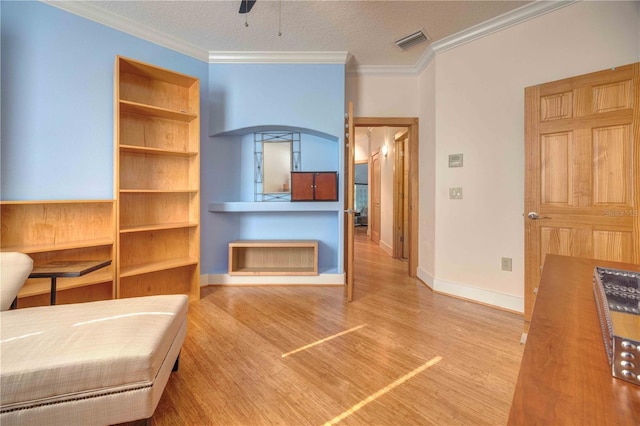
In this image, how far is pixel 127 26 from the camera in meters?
2.44

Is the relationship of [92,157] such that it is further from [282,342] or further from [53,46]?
[282,342]

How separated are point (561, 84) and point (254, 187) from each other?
10.0 ft

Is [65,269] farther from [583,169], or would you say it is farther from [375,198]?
[375,198]

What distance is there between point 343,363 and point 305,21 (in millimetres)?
2891

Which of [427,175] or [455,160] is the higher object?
[455,160]

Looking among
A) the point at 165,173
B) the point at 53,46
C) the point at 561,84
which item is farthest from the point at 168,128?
the point at 561,84

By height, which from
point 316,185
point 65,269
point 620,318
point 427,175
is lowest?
point 65,269

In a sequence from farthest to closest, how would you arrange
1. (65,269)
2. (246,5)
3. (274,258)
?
(274,258) < (246,5) < (65,269)

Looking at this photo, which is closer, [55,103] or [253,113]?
[55,103]

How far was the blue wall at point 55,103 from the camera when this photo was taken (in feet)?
6.49

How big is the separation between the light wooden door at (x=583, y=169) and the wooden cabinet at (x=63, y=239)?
3.57 meters

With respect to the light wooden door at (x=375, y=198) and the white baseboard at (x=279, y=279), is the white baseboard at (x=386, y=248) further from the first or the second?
the white baseboard at (x=279, y=279)

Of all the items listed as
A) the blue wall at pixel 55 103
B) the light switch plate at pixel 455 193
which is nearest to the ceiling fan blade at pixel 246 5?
the blue wall at pixel 55 103

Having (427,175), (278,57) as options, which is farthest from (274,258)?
(278,57)
